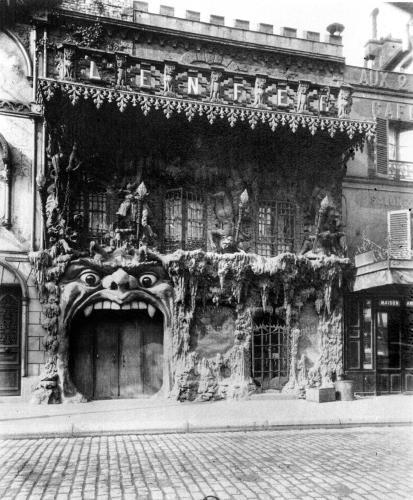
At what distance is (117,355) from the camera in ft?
50.9

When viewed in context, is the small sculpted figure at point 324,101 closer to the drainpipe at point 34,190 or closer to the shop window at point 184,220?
the shop window at point 184,220

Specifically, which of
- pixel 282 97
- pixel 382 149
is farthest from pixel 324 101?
pixel 382 149

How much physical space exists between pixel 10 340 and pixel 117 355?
118 inches

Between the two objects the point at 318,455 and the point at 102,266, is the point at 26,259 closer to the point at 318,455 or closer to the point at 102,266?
Result: the point at 102,266

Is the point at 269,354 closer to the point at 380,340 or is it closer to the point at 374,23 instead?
the point at 380,340

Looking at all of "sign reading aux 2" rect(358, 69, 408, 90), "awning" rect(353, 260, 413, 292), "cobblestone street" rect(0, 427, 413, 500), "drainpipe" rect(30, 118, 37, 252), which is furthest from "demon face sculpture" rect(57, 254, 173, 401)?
"sign reading aux 2" rect(358, 69, 408, 90)

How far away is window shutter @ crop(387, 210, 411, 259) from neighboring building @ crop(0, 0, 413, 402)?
1.52 metres

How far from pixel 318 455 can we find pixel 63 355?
8153 millimetres

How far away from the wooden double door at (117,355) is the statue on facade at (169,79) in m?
6.46

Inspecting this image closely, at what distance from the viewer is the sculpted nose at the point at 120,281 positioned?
14.9 m

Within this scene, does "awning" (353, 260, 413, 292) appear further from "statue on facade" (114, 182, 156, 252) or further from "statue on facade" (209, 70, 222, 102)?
"statue on facade" (209, 70, 222, 102)

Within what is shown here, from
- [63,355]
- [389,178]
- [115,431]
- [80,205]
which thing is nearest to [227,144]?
[80,205]

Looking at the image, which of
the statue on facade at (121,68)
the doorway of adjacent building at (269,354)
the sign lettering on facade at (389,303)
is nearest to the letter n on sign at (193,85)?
the statue on facade at (121,68)

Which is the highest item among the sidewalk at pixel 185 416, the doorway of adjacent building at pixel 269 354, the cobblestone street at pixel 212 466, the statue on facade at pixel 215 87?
the statue on facade at pixel 215 87
